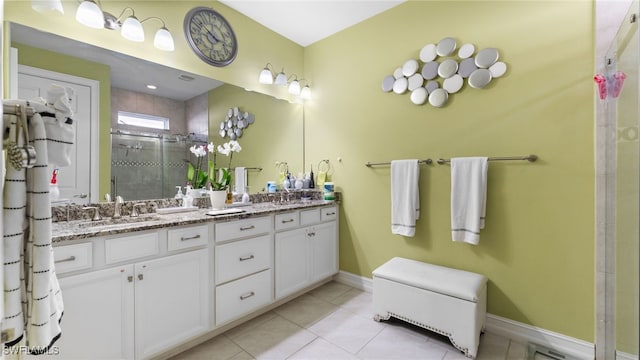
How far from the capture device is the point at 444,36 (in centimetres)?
224

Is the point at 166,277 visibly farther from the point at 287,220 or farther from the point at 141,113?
the point at 141,113

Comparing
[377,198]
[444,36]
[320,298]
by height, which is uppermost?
[444,36]

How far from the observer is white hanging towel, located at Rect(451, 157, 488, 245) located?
1.99 metres

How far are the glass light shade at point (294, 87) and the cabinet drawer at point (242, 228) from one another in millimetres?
1539

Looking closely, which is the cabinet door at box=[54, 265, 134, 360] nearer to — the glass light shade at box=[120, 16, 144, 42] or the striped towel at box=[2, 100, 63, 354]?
the striped towel at box=[2, 100, 63, 354]

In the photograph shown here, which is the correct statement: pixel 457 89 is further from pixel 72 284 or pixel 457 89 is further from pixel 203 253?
pixel 72 284

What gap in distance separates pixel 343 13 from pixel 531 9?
4.94ft

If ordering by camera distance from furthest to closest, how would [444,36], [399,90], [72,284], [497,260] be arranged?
[399,90]
[444,36]
[497,260]
[72,284]

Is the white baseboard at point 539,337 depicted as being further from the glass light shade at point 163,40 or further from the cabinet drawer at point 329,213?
the glass light shade at point 163,40

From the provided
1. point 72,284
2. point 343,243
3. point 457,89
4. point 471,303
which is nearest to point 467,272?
point 471,303

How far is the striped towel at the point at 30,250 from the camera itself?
31.0 inches

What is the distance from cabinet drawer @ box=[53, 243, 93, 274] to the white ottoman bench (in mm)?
1819

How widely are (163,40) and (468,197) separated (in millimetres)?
2564

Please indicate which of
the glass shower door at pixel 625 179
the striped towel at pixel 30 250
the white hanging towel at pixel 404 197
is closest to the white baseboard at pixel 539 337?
the glass shower door at pixel 625 179
